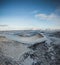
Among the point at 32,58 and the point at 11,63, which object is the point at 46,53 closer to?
the point at 32,58

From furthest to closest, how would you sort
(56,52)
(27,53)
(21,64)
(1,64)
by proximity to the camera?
(56,52), (27,53), (21,64), (1,64)

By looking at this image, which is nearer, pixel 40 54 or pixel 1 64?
pixel 1 64

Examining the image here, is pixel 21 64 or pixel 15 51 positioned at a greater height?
pixel 15 51

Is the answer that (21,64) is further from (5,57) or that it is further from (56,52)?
(56,52)

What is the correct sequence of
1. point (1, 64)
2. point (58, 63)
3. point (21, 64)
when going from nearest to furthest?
1. point (1, 64)
2. point (21, 64)
3. point (58, 63)

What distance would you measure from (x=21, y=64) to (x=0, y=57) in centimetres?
55

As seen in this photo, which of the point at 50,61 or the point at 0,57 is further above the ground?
the point at 0,57

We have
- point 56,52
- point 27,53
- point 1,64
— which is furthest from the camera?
point 56,52

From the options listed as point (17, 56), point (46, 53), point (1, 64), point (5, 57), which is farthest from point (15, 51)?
point (46, 53)

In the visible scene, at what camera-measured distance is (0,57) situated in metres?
2.32

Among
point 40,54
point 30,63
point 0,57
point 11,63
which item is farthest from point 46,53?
point 0,57

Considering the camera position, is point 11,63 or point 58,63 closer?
point 11,63

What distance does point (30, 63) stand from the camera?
2381mm

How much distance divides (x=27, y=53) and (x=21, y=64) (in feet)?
1.79
